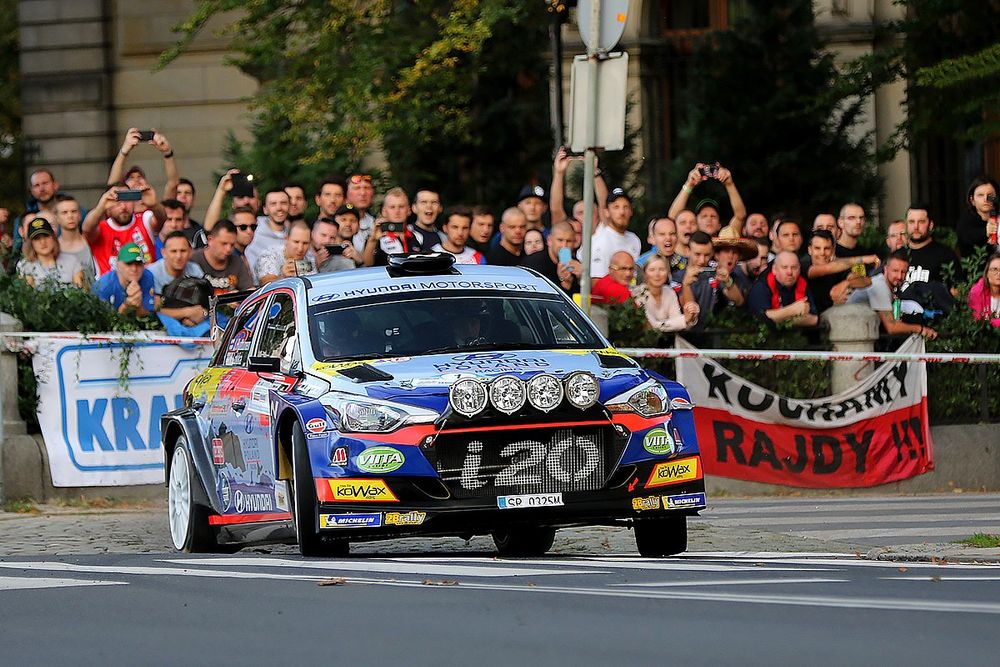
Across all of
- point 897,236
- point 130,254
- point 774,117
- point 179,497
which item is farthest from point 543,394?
point 774,117

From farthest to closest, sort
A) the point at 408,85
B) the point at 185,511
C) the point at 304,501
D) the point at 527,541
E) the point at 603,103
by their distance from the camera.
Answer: the point at 408,85 → the point at 603,103 → the point at 185,511 → the point at 527,541 → the point at 304,501

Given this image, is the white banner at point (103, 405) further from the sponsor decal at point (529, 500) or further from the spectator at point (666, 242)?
the sponsor decal at point (529, 500)

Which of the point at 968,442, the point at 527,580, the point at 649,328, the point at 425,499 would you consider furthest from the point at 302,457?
the point at 968,442

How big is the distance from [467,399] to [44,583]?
2261 millimetres

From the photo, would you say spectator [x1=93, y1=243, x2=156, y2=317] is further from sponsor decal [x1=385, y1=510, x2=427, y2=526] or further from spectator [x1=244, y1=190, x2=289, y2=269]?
sponsor decal [x1=385, y1=510, x2=427, y2=526]

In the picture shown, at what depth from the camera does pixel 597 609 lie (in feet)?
28.0

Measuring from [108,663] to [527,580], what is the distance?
2.73 metres

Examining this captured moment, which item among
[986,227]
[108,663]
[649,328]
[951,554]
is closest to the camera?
Result: [108,663]

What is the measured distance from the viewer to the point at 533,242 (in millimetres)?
18391

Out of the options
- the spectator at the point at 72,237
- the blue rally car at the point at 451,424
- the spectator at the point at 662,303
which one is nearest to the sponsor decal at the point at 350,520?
the blue rally car at the point at 451,424

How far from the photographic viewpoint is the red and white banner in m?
18.0

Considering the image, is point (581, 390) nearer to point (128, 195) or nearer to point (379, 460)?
point (379, 460)

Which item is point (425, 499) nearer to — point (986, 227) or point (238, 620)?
point (238, 620)

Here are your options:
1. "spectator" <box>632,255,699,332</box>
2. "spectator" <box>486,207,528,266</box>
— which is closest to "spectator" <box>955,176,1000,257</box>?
"spectator" <box>632,255,699,332</box>
